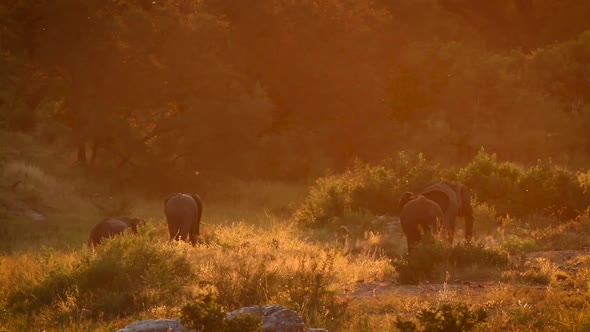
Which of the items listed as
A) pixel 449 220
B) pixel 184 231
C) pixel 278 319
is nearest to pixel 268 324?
pixel 278 319

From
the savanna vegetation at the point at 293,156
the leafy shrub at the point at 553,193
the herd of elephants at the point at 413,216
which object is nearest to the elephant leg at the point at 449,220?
the herd of elephants at the point at 413,216

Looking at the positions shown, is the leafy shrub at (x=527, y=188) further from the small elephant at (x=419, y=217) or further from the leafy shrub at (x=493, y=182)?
the small elephant at (x=419, y=217)

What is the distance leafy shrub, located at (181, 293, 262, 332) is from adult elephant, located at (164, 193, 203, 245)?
11490 millimetres

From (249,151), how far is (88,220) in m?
11.8

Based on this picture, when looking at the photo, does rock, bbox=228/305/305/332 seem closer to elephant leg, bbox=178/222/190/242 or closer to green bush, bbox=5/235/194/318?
green bush, bbox=5/235/194/318

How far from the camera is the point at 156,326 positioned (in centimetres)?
817

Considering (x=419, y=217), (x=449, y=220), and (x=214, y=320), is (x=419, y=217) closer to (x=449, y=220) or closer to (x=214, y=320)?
(x=449, y=220)

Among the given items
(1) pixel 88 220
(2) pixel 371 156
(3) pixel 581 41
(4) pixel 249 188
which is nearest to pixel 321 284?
(1) pixel 88 220

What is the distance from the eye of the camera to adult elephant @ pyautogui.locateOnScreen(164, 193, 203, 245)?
1975 cm

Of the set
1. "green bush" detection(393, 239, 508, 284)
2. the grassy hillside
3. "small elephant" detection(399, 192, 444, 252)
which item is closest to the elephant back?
the grassy hillside

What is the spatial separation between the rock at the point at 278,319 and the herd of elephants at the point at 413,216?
6.52 m

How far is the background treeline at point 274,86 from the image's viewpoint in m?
34.7

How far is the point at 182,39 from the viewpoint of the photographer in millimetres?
36562

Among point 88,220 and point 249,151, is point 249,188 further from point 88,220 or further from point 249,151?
point 88,220
